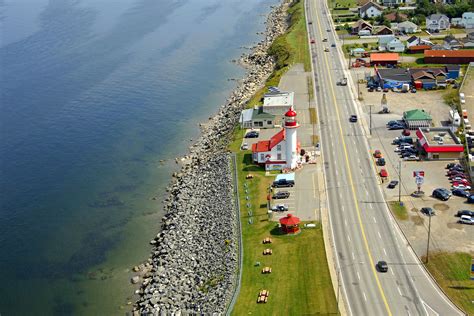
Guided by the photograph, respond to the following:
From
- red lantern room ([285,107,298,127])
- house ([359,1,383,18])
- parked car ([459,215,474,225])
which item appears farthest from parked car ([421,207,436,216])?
house ([359,1,383,18])

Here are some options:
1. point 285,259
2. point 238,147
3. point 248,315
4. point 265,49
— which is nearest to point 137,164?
point 238,147

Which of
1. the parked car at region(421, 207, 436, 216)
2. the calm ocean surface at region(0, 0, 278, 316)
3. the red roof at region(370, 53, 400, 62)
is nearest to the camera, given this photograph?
the parked car at region(421, 207, 436, 216)

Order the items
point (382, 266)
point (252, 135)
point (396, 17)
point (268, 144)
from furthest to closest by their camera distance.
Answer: point (396, 17), point (252, 135), point (268, 144), point (382, 266)

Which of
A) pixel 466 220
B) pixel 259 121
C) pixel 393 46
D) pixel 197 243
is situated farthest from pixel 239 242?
pixel 393 46

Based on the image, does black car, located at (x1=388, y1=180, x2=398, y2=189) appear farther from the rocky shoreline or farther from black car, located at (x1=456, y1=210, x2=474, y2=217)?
the rocky shoreline

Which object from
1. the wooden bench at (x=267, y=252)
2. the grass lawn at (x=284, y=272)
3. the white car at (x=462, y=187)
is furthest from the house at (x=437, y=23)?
the wooden bench at (x=267, y=252)

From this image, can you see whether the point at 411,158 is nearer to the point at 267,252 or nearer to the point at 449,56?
the point at 267,252
